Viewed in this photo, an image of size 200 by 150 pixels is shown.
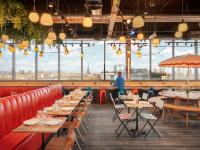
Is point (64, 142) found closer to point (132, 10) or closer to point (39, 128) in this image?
point (39, 128)

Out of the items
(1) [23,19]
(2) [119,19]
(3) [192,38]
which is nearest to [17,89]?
(1) [23,19]

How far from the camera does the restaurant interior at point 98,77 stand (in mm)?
5516

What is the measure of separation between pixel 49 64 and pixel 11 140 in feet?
38.1

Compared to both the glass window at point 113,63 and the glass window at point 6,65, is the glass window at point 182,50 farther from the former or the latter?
the glass window at point 6,65

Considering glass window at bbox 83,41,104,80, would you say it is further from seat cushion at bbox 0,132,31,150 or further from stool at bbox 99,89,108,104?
seat cushion at bbox 0,132,31,150

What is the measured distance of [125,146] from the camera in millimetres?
5625

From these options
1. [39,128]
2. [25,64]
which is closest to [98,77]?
[25,64]

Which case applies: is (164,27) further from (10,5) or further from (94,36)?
(10,5)

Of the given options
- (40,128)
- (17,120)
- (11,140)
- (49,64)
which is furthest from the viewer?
(49,64)

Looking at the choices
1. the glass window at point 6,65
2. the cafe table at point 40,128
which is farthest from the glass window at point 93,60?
the cafe table at point 40,128

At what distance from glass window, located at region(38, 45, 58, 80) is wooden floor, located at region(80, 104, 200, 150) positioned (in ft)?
26.9

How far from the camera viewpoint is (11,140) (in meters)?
4.48

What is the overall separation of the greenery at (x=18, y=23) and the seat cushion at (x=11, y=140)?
4865 mm

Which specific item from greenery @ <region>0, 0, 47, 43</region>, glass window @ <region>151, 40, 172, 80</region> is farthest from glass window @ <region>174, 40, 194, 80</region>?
greenery @ <region>0, 0, 47, 43</region>
